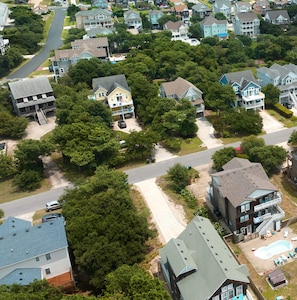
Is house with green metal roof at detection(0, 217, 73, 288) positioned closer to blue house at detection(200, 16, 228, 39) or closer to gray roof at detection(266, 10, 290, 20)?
blue house at detection(200, 16, 228, 39)

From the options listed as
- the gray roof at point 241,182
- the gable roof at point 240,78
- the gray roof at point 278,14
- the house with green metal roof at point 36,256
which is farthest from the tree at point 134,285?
the gray roof at point 278,14

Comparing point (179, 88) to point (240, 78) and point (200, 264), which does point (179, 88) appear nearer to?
point (240, 78)

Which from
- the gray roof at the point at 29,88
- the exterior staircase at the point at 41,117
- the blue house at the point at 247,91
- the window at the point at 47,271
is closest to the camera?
the window at the point at 47,271

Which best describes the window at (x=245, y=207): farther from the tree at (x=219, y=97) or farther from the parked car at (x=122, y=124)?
the parked car at (x=122, y=124)

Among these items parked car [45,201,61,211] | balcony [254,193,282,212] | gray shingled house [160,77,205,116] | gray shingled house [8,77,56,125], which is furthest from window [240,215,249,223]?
gray shingled house [8,77,56,125]

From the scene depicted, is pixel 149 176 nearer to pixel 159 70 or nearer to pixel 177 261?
pixel 177 261

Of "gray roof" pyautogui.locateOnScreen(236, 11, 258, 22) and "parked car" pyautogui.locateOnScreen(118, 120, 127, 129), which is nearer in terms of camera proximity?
"parked car" pyautogui.locateOnScreen(118, 120, 127, 129)
